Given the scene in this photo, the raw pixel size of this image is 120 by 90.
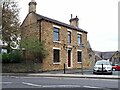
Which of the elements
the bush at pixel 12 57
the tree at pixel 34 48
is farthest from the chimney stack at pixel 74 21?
the bush at pixel 12 57

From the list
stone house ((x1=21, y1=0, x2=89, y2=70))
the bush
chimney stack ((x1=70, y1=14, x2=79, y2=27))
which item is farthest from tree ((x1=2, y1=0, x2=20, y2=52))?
chimney stack ((x1=70, y1=14, x2=79, y2=27))

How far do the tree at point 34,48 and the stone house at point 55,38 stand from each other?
0.92 metres

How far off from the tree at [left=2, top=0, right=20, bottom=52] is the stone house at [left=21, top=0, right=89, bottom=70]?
271 cm

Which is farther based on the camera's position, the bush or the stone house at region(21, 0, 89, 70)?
the stone house at region(21, 0, 89, 70)

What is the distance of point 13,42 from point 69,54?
882 centimetres

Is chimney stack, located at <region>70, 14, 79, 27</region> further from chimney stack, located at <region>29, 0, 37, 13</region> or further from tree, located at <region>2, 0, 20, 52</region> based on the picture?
tree, located at <region>2, 0, 20, 52</region>

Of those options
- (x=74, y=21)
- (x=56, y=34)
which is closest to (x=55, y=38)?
(x=56, y=34)

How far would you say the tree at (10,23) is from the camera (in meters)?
27.2

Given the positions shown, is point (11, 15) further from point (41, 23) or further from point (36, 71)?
point (36, 71)

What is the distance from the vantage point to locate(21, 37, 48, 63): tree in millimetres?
26906

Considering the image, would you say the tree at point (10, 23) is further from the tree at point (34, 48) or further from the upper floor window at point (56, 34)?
the upper floor window at point (56, 34)

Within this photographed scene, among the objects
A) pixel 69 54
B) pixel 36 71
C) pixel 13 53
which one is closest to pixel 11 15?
pixel 13 53

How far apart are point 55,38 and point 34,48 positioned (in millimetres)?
5173

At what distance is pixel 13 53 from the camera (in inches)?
1110
